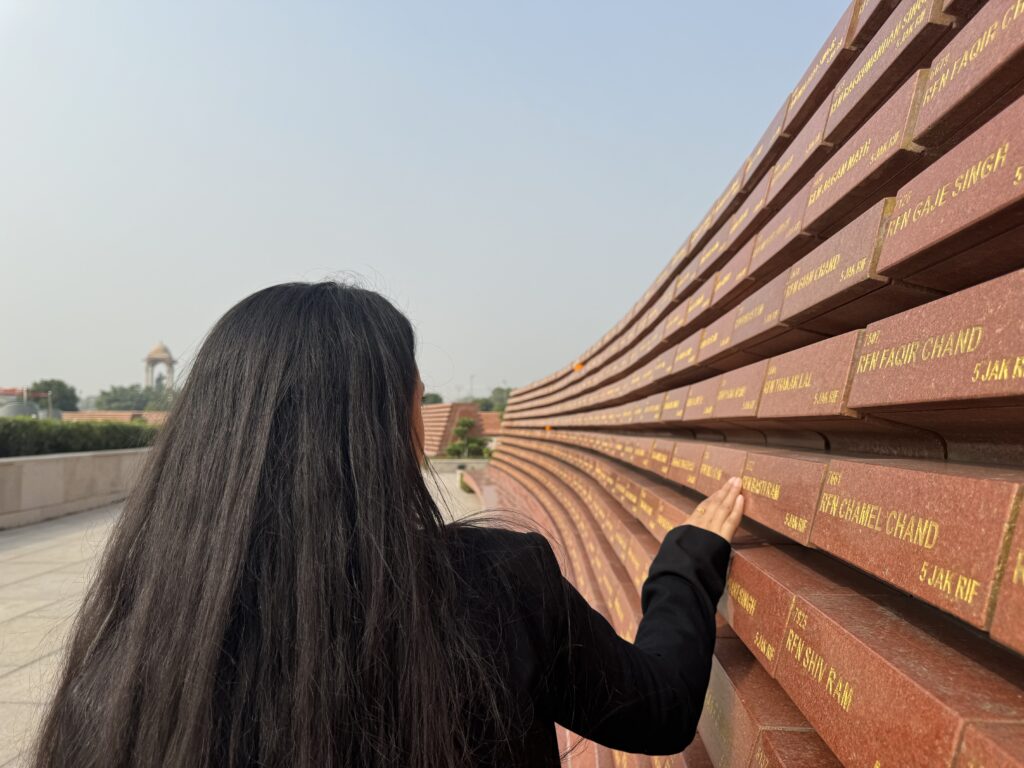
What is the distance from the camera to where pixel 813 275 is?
2.21 m

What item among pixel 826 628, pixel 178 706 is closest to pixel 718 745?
pixel 826 628

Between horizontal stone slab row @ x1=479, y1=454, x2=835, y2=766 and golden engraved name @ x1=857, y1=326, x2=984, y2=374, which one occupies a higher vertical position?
golden engraved name @ x1=857, y1=326, x2=984, y2=374

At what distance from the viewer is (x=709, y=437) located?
4.13 m

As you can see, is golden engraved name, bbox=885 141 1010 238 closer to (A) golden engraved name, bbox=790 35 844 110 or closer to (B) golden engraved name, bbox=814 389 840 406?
(B) golden engraved name, bbox=814 389 840 406

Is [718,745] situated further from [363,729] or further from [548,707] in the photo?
[363,729]

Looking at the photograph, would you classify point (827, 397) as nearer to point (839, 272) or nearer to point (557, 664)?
point (839, 272)

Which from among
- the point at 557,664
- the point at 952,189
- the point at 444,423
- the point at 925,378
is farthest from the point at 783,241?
the point at 444,423

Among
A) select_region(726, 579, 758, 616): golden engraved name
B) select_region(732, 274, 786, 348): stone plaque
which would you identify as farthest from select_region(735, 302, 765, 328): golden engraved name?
select_region(726, 579, 758, 616): golden engraved name

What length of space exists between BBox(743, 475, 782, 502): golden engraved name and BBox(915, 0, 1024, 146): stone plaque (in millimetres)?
998

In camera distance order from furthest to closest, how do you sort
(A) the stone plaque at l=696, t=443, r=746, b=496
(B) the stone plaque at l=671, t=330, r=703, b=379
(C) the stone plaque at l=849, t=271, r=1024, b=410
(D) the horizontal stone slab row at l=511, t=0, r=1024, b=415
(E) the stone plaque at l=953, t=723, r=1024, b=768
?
(B) the stone plaque at l=671, t=330, r=703, b=379 → (A) the stone plaque at l=696, t=443, r=746, b=496 → (D) the horizontal stone slab row at l=511, t=0, r=1024, b=415 → (C) the stone plaque at l=849, t=271, r=1024, b=410 → (E) the stone plaque at l=953, t=723, r=1024, b=768

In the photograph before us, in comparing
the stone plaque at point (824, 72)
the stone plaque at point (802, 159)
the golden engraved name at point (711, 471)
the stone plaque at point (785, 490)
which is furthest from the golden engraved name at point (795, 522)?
the stone plaque at point (824, 72)

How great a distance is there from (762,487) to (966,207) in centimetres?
113

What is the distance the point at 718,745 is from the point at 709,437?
2.13 m

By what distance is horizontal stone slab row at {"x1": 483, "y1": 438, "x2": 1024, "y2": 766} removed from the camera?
1.06m
